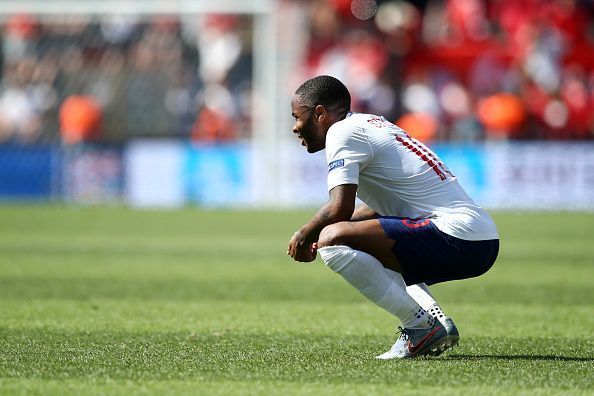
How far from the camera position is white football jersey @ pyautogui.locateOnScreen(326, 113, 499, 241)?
21.2ft

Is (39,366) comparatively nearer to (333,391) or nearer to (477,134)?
(333,391)

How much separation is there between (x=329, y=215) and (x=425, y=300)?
107cm

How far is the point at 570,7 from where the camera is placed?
26.3 metres

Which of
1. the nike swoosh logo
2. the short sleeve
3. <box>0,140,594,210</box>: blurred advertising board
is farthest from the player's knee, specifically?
<box>0,140,594,210</box>: blurred advertising board

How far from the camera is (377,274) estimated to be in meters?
6.46

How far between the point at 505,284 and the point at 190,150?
1241cm

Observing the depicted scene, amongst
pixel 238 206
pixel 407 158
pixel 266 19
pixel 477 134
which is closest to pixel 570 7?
pixel 477 134

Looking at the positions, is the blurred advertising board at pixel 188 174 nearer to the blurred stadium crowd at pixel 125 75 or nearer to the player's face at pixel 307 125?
the blurred stadium crowd at pixel 125 75

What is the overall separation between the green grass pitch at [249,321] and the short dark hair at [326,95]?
4.84 feet

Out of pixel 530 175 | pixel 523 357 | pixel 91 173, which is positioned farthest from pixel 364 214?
pixel 91 173

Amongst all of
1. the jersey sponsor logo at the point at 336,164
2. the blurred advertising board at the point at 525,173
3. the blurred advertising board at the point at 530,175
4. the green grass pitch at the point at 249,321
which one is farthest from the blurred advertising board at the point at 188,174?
the jersey sponsor logo at the point at 336,164

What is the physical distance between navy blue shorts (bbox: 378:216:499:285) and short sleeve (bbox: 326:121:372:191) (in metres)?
0.37

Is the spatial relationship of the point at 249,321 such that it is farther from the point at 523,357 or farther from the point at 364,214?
the point at 523,357

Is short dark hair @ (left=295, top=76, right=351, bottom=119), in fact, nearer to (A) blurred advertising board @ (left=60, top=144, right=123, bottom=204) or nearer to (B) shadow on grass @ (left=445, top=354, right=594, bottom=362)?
(B) shadow on grass @ (left=445, top=354, right=594, bottom=362)
